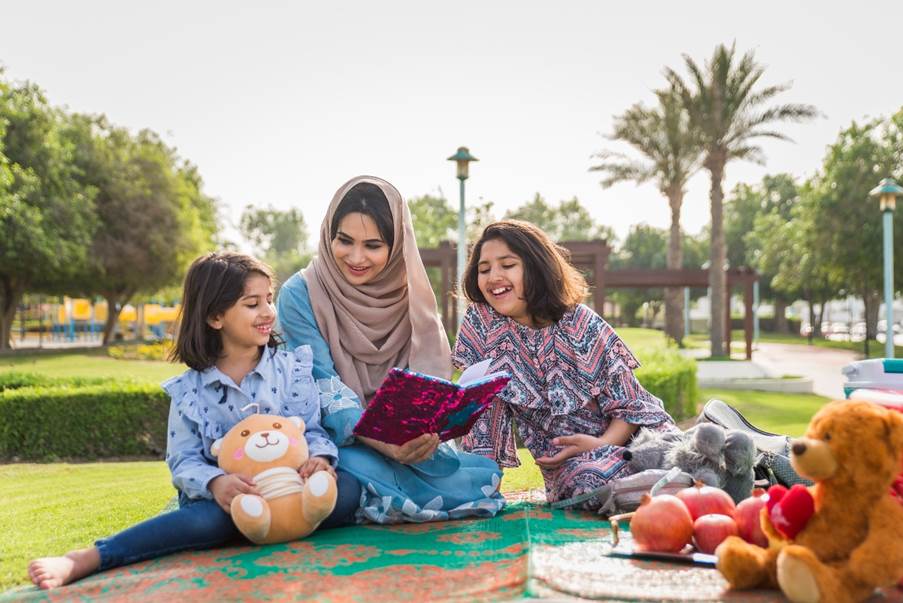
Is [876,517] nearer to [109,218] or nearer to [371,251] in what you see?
[371,251]

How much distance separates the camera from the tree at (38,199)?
854 inches

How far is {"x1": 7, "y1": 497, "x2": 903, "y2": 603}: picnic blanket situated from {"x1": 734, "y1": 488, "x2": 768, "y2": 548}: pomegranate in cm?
27

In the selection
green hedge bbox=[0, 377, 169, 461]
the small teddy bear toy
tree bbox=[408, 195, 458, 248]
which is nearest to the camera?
the small teddy bear toy

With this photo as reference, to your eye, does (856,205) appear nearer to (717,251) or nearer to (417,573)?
(717,251)

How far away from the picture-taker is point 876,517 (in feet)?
7.19

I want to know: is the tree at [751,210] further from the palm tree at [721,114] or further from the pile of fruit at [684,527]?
the pile of fruit at [684,527]

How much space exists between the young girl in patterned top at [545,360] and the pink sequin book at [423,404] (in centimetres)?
66

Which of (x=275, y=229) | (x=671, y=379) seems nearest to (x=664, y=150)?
(x=671, y=379)

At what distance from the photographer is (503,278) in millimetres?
3965

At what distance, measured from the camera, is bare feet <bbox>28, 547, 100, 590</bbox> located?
2840 mm

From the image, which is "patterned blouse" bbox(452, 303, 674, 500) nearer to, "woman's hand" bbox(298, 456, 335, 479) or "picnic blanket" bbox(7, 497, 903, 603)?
"picnic blanket" bbox(7, 497, 903, 603)

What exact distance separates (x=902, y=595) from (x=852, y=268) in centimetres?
2972

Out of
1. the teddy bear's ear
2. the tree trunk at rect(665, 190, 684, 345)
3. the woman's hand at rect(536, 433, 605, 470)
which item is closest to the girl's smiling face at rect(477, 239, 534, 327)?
the woman's hand at rect(536, 433, 605, 470)

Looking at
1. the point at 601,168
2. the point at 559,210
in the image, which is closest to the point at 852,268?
the point at 601,168
